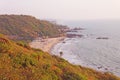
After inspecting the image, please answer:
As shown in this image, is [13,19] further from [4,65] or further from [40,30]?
[4,65]

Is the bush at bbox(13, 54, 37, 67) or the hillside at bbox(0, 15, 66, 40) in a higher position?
the bush at bbox(13, 54, 37, 67)

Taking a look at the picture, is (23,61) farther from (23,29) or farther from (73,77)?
(23,29)

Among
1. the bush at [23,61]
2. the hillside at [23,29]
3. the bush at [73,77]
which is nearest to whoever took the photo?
the bush at [23,61]

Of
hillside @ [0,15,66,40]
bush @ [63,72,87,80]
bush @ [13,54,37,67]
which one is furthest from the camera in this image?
hillside @ [0,15,66,40]

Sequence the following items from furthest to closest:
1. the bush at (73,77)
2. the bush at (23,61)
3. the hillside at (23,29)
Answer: the hillside at (23,29), the bush at (73,77), the bush at (23,61)

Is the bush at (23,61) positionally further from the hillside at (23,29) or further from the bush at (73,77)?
the hillside at (23,29)

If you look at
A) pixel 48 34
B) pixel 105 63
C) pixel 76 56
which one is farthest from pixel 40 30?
pixel 105 63

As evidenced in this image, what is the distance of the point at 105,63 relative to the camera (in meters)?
59.4

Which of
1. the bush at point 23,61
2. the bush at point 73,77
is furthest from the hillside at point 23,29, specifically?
the bush at point 73,77

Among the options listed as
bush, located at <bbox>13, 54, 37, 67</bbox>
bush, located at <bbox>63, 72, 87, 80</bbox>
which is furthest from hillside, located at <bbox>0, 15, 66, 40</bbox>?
bush, located at <bbox>63, 72, 87, 80</bbox>

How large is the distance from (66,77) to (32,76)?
10.7ft

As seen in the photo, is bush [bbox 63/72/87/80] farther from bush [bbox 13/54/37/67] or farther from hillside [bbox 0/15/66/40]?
hillside [bbox 0/15/66/40]

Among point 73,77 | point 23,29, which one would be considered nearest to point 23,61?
point 73,77

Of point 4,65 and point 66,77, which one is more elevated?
point 4,65
